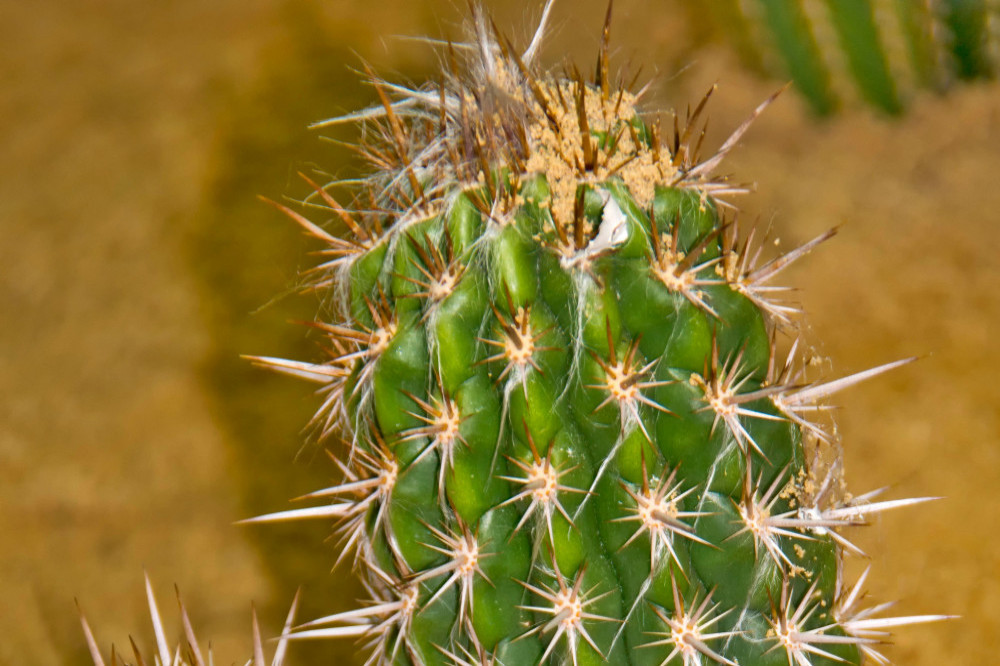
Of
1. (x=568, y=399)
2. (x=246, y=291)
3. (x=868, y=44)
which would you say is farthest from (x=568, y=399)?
(x=868, y=44)

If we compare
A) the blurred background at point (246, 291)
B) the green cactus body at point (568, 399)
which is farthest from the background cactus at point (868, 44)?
the green cactus body at point (568, 399)

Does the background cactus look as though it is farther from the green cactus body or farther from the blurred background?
the green cactus body

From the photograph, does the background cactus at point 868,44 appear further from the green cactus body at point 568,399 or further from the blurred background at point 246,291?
Result: the green cactus body at point 568,399

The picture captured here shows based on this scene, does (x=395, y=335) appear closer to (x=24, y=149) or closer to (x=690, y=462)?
(x=690, y=462)

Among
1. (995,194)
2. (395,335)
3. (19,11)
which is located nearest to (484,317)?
(395,335)

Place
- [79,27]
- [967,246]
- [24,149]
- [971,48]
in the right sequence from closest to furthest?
[967,246] < [971,48] < [24,149] < [79,27]

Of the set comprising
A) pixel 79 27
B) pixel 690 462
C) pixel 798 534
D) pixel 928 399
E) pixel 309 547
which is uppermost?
pixel 79 27

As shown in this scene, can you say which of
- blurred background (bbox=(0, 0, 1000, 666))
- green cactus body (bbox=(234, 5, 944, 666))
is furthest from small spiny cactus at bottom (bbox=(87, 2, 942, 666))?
blurred background (bbox=(0, 0, 1000, 666))

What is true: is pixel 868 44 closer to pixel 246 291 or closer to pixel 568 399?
pixel 246 291
